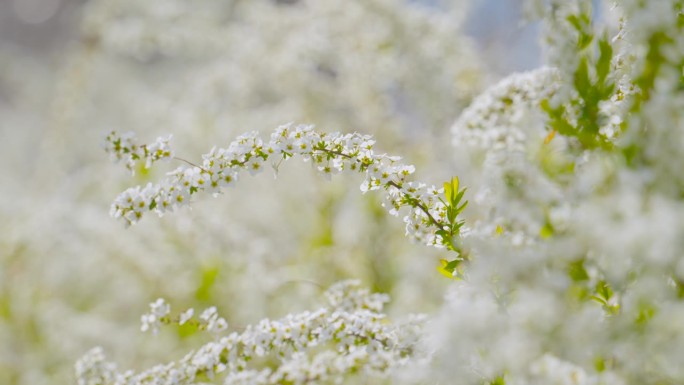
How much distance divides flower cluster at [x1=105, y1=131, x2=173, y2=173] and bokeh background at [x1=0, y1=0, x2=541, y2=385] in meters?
1.82

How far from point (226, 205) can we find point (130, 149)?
454cm

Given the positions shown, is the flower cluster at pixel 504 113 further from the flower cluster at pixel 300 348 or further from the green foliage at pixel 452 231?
the flower cluster at pixel 300 348

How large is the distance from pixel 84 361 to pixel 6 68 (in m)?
12.1

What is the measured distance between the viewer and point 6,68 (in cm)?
1290

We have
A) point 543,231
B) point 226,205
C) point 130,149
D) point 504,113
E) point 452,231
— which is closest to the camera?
point 543,231

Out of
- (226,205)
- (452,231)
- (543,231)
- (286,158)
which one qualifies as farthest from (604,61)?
(226,205)

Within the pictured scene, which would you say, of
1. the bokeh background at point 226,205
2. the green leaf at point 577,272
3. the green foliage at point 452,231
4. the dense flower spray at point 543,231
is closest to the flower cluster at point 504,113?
the dense flower spray at point 543,231

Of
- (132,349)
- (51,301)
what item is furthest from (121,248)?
(51,301)

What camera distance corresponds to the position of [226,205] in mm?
6613

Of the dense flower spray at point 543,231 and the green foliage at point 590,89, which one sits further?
the green foliage at point 590,89

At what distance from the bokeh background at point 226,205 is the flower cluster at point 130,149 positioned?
182 cm

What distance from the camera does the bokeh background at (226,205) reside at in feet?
14.1

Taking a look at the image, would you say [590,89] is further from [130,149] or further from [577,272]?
[130,149]

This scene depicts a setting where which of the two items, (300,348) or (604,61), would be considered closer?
(604,61)
